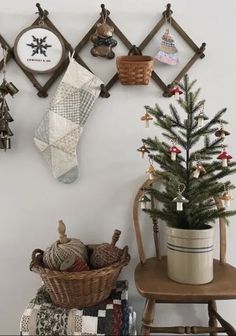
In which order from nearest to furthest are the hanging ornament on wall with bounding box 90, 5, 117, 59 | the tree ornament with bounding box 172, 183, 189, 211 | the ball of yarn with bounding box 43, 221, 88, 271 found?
the tree ornament with bounding box 172, 183, 189, 211 → the ball of yarn with bounding box 43, 221, 88, 271 → the hanging ornament on wall with bounding box 90, 5, 117, 59

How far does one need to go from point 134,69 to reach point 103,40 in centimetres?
16

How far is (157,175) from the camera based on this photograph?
1.21m

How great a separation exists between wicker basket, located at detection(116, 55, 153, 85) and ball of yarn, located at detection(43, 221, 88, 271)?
0.57 meters

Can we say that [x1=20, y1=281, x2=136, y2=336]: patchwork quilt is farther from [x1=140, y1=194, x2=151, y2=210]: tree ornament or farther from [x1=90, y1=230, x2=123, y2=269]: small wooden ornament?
[x1=140, y1=194, x2=151, y2=210]: tree ornament

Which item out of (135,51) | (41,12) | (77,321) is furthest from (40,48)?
(77,321)

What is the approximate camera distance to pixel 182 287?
43.4 inches

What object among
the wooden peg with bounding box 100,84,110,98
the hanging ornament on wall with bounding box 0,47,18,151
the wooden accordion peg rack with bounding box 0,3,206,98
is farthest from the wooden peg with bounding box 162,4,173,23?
the hanging ornament on wall with bounding box 0,47,18,151

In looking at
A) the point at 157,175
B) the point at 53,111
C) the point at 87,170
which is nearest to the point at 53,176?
the point at 87,170

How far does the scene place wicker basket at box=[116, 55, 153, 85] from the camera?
4.16ft

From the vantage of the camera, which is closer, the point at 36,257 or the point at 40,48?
the point at 36,257

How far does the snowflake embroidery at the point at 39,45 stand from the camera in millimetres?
1348

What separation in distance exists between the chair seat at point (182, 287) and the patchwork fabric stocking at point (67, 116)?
20.0 inches

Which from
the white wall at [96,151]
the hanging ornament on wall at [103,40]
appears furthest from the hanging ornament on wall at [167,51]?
the hanging ornament on wall at [103,40]

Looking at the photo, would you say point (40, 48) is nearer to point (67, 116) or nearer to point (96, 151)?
point (67, 116)
